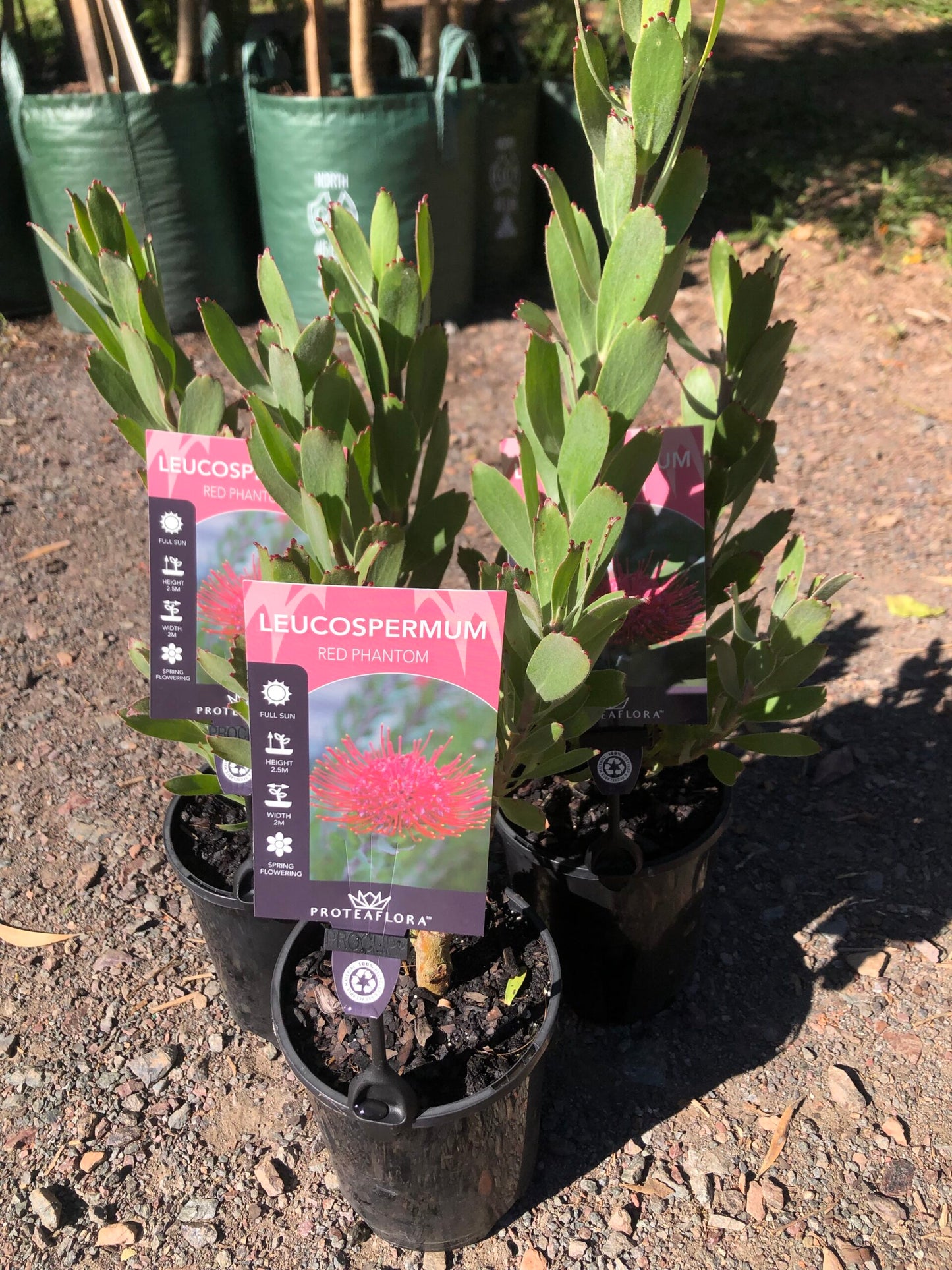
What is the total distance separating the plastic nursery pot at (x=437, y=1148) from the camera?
1.15 metres

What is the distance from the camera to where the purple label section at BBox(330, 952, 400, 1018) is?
1045 mm

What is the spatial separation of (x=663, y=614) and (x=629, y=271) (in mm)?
437

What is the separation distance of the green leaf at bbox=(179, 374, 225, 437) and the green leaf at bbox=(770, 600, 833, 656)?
30.3 inches

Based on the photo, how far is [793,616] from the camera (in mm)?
1278

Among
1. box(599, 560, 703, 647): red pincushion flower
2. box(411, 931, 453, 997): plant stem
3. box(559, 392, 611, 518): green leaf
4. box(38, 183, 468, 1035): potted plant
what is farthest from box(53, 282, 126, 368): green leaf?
box(411, 931, 453, 997): plant stem

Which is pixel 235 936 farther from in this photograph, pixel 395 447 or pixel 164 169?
pixel 164 169

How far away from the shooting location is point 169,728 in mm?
1357

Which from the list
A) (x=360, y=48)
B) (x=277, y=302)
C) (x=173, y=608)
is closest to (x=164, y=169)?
(x=360, y=48)

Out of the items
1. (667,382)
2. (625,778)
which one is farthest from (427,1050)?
(667,382)

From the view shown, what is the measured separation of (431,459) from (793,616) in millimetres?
524

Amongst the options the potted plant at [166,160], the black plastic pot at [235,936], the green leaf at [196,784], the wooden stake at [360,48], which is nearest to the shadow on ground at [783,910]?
the black plastic pot at [235,936]

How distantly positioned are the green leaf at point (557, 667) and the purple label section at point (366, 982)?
0.32m

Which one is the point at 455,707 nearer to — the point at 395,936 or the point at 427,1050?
the point at 395,936

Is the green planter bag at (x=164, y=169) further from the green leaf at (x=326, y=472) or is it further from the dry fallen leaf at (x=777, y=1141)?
the dry fallen leaf at (x=777, y=1141)
